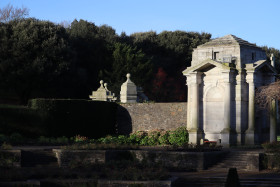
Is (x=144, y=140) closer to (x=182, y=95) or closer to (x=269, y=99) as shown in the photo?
(x=269, y=99)

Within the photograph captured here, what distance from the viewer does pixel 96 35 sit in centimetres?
5656

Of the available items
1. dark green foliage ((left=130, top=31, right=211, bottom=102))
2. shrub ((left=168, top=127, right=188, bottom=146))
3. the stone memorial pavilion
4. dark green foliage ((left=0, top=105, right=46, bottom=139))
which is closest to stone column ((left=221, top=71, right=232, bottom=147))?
the stone memorial pavilion

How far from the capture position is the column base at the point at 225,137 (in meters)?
26.8

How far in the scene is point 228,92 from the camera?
27.0 meters

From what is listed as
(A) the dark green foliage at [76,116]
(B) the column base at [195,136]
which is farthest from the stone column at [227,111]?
(A) the dark green foliage at [76,116]

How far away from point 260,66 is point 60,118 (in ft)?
38.7

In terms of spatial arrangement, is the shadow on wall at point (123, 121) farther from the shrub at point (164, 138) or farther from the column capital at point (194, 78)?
the column capital at point (194, 78)

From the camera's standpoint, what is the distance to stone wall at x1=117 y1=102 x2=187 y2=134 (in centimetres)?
3119

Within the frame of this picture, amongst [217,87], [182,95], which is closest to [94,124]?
[217,87]

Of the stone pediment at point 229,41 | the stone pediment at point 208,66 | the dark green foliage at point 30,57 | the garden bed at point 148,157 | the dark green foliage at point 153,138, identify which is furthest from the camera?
the dark green foliage at point 30,57

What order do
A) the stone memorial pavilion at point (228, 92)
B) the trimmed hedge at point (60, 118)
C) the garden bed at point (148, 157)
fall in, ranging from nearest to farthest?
the garden bed at point (148, 157) → the stone memorial pavilion at point (228, 92) → the trimmed hedge at point (60, 118)

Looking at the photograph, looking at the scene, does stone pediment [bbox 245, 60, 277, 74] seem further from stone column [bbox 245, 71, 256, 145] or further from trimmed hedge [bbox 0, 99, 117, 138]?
trimmed hedge [bbox 0, 99, 117, 138]

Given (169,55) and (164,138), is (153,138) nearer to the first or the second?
(164,138)

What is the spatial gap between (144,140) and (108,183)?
48.5 ft
